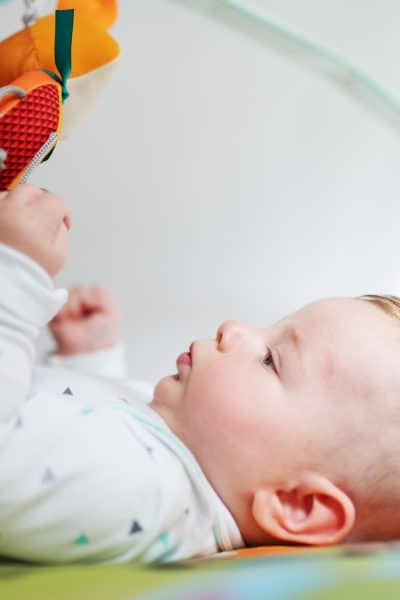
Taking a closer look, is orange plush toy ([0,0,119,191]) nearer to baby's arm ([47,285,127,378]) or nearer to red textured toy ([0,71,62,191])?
red textured toy ([0,71,62,191])

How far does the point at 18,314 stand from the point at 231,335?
207 mm

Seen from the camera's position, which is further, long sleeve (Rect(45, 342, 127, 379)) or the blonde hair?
long sleeve (Rect(45, 342, 127, 379))

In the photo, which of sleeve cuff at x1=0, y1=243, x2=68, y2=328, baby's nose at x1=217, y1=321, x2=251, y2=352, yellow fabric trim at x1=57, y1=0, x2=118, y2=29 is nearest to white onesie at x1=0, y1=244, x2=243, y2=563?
sleeve cuff at x1=0, y1=243, x2=68, y2=328

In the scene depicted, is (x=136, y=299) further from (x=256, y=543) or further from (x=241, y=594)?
(x=241, y=594)

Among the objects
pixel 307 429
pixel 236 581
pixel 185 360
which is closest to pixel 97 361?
pixel 185 360

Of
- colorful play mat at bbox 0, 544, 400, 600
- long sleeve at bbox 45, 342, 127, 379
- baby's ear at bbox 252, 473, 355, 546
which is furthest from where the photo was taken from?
long sleeve at bbox 45, 342, 127, 379

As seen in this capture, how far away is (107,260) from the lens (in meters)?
0.91

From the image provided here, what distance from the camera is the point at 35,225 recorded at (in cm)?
48

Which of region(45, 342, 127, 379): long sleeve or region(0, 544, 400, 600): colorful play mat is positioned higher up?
region(45, 342, 127, 379): long sleeve

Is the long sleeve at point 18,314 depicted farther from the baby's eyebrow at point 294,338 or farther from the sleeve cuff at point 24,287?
the baby's eyebrow at point 294,338

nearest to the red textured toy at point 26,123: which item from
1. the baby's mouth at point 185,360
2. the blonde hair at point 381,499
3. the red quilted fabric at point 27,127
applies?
the red quilted fabric at point 27,127

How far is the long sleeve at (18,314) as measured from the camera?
18.5 inches

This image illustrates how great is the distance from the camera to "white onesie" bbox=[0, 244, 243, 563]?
1.49 ft

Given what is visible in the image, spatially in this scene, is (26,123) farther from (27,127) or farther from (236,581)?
(236,581)
